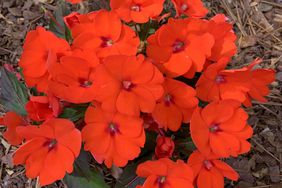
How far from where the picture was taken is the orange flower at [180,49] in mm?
1216

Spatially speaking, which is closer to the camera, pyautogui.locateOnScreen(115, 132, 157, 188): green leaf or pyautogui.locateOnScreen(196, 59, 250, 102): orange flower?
pyautogui.locateOnScreen(196, 59, 250, 102): orange flower

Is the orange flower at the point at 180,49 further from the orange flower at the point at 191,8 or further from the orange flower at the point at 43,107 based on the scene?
the orange flower at the point at 43,107

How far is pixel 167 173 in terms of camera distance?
1.18 metres

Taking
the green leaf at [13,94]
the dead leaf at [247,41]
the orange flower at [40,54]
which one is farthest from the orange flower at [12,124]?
the dead leaf at [247,41]

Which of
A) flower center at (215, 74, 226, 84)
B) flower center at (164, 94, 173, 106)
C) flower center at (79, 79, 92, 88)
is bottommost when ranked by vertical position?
flower center at (164, 94, 173, 106)

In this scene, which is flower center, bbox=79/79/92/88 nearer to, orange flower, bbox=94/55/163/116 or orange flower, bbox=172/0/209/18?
orange flower, bbox=94/55/163/116

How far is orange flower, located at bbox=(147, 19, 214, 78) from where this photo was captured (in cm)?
122

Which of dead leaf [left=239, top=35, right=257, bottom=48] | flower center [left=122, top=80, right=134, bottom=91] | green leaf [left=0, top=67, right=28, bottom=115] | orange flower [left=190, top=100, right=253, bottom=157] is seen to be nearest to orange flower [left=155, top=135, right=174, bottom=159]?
orange flower [left=190, top=100, right=253, bottom=157]

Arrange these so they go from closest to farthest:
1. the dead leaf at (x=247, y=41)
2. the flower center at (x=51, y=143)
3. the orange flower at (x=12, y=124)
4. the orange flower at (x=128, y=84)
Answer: the orange flower at (x=128, y=84) < the flower center at (x=51, y=143) < the orange flower at (x=12, y=124) < the dead leaf at (x=247, y=41)

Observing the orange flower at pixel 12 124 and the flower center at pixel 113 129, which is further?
the orange flower at pixel 12 124

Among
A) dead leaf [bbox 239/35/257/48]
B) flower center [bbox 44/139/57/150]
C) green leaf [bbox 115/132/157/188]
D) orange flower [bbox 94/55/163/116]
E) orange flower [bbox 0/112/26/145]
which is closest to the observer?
orange flower [bbox 94/55/163/116]

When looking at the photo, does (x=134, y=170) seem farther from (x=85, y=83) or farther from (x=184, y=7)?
(x=184, y=7)

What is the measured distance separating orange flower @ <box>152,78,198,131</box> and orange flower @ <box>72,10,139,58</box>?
136 millimetres

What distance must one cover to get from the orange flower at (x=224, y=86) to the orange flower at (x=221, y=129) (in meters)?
0.05
